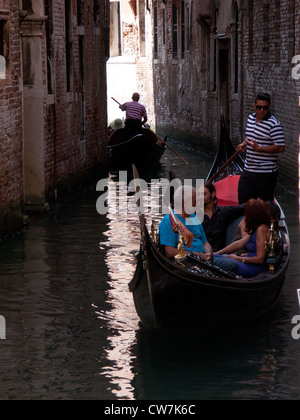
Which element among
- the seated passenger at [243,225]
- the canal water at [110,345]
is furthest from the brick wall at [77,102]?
the seated passenger at [243,225]

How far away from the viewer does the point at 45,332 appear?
605 centimetres

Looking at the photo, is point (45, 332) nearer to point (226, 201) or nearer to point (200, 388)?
point (200, 388)

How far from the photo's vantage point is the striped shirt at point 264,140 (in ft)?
25.3

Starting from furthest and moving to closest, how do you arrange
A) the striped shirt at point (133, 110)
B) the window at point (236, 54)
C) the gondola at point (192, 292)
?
the window at point (236, 54), the striped shirt at point (133, 110), the gondola at point (192, 292)

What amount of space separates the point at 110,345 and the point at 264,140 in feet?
8.57

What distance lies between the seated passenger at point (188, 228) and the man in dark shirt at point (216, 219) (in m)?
0.62

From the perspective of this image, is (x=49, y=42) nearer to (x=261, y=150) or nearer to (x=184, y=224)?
(x=261, y=150)

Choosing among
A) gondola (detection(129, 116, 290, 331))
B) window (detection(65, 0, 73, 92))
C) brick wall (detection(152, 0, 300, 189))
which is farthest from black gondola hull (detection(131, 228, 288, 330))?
window (detection(65, 0, 73, 92))

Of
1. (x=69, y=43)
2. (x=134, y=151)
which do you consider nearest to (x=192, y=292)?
(x=69, y=43)

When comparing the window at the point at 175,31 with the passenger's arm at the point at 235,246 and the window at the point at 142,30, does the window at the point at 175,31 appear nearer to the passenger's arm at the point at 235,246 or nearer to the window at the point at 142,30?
the window at the point at 142,30

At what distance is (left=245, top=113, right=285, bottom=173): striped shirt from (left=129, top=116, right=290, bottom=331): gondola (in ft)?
5.57

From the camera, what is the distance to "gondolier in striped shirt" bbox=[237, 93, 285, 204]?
770 centimetres

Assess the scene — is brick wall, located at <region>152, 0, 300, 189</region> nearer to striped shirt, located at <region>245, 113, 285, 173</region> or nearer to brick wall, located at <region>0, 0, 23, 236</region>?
→ brick wall, located at <region>0, 0, 23, 236</region>

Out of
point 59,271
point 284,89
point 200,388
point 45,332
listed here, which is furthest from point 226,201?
point 284,89
